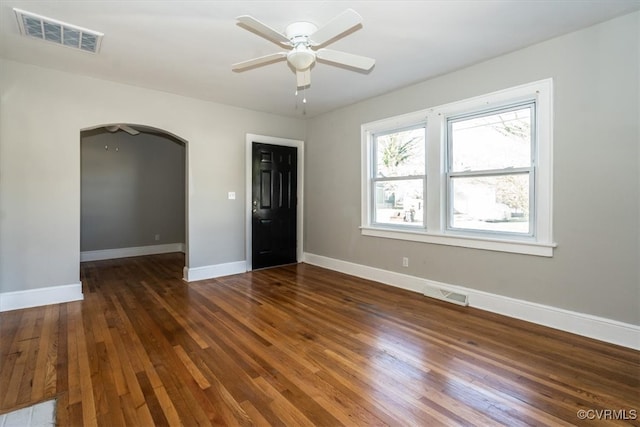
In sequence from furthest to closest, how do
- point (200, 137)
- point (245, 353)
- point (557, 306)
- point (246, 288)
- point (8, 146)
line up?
point (200, 137)
point (246, 288)
point (8, 146)
point (557, 306)
point (245, 353)

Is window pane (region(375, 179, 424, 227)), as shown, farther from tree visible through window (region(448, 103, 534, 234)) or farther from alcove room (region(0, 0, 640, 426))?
tree visible through window (region(448, 103, 534, 234))

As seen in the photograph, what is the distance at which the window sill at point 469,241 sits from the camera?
293 centimetres

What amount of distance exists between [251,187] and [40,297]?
9.58 feet

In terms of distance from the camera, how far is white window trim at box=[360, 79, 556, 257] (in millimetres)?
2875

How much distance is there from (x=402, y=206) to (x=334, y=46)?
223cm

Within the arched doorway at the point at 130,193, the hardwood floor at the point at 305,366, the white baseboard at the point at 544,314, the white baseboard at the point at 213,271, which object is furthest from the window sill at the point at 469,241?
the arched doorway at the point at 130,193

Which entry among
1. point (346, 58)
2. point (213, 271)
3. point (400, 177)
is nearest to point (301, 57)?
point (346, 58)

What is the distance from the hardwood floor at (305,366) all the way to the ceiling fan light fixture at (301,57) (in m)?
2.29

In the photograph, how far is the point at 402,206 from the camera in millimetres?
4277

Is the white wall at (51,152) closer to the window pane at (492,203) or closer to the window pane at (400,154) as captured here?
the window pane at (400,154)

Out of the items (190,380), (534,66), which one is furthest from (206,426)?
(534,66)

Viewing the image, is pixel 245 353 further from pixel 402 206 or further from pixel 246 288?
pixel 402 206

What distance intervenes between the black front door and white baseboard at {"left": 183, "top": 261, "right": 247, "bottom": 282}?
24 centimetres

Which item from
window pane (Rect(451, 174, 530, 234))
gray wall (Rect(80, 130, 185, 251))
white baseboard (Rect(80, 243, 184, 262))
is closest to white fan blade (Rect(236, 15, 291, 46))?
window pane (Rect(451, 174, 530, 234))
